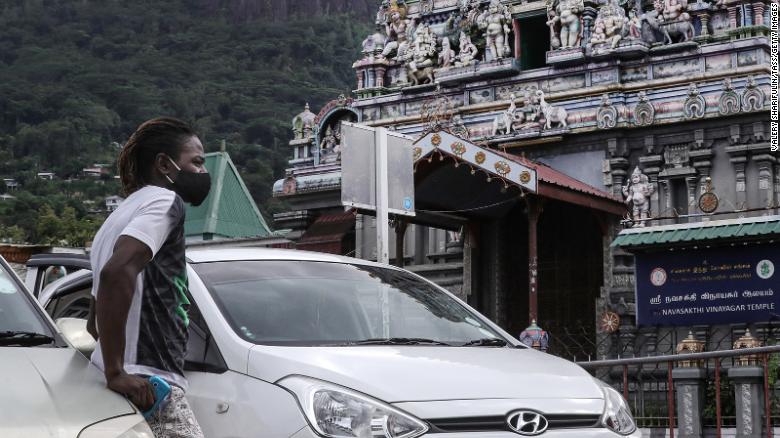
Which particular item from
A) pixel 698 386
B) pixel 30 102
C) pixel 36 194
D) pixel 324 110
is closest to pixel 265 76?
pixel 30 102

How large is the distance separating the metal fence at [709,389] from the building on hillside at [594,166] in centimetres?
421

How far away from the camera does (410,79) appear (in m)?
29.9

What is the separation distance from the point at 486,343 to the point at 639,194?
1914 cm

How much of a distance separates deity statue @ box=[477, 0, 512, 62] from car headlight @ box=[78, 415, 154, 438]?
23984mm

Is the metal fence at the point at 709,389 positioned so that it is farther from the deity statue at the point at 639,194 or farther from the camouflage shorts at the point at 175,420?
the deity statue at the point at 639,194

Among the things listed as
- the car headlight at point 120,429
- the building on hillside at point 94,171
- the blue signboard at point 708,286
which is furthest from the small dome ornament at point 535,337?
the building on hillside at point 94,171

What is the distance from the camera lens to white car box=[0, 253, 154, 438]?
4.21 metres

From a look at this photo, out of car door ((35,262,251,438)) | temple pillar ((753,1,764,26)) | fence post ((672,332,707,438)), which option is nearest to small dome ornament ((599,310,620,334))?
temple pillar ((753,1,764,26))

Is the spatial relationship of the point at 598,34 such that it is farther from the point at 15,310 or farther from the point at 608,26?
the point at 15,310

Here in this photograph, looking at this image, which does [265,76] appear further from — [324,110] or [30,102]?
[324,110]

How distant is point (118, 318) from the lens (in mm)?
4855

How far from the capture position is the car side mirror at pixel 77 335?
203 inches

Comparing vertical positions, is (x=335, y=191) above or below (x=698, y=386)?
above

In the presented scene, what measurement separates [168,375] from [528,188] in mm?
17216
